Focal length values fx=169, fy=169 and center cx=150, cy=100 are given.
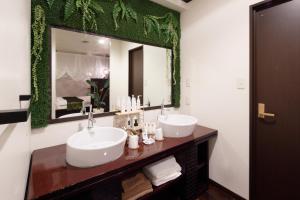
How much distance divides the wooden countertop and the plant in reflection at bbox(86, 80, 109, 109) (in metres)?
0.51

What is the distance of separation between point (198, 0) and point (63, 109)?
207 centimetres

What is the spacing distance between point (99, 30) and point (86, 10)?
20 cm

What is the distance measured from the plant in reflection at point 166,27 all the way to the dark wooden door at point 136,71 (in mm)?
278

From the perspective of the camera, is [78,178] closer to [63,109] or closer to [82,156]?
[82,156]

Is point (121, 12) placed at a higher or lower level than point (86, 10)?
higher

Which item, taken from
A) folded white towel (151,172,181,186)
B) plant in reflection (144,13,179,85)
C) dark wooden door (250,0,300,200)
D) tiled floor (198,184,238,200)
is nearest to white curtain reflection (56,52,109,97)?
plant in reflection (144,13,179,85)

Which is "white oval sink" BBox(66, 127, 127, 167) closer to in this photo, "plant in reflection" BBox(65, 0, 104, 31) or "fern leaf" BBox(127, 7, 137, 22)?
"plant in reflection" BBox(65, 0, 104, 31)

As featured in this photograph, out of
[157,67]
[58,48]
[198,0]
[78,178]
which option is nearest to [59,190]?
[78,178]

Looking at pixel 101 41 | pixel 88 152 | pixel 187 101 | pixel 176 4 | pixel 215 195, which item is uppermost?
pixel 176 4

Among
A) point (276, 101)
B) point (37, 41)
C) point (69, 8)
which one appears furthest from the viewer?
point (276, 101)

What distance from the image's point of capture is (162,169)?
5.20ft

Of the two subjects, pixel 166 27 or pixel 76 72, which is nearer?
pixel 76 72

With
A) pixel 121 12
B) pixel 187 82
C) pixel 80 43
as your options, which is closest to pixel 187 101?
pixel 187 82

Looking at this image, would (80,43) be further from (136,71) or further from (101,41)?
(136,71)
